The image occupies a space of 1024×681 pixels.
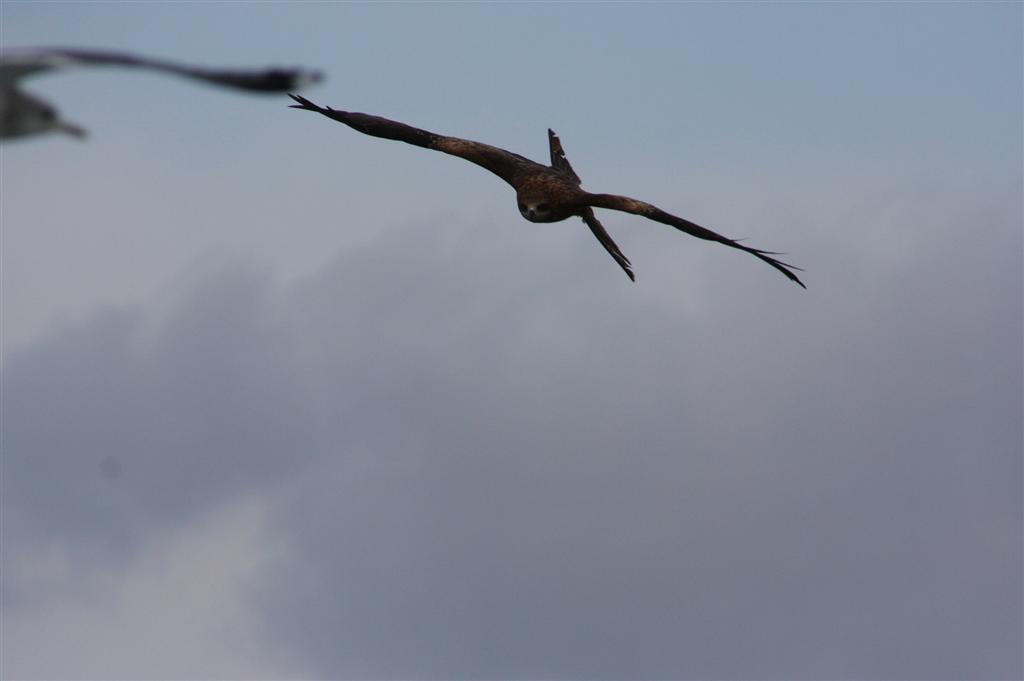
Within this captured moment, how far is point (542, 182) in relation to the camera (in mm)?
23703

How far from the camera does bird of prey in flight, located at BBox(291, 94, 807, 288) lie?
2075 centimetres

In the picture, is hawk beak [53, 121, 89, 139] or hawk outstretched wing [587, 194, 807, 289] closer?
hawk beak [53, 121, 89, 139]

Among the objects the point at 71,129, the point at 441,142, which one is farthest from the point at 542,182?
the point at 71,129

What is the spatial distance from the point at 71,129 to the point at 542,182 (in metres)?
11.6

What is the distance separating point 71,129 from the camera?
13188 mm

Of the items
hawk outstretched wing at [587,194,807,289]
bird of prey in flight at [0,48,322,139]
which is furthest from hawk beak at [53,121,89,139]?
hawk outstretched wing at [587,194,807,289]

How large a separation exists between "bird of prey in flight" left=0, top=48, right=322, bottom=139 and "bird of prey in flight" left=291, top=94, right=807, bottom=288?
10099 mm

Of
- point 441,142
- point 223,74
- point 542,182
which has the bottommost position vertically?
point 223,74

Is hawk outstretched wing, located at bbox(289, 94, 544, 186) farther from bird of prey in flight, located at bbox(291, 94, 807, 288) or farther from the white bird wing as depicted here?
the white bird wing

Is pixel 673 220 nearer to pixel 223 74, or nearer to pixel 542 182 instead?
pixel 542 182

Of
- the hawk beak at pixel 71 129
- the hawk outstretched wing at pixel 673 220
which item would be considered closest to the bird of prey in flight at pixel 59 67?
the hawk beak at pixel 71 129

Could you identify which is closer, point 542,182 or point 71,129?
point 71,129

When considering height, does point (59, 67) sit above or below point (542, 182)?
below

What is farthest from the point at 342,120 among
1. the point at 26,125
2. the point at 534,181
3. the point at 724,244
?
the point at 26,125
